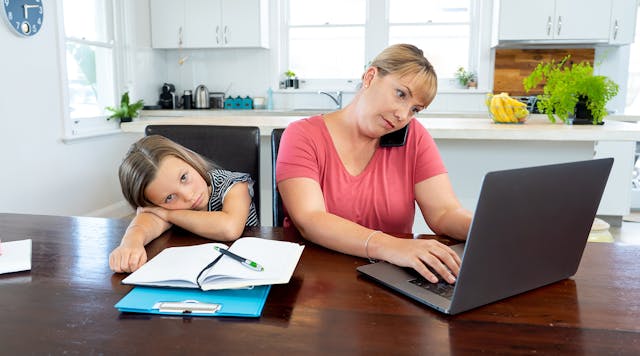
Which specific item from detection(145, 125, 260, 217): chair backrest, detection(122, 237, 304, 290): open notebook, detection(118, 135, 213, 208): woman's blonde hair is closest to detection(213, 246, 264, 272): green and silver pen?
detection(122, 237, 304, 290): open notebook

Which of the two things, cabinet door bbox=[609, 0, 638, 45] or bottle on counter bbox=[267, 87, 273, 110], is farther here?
bottle on counter bbox=[267, 87, 273, 110]

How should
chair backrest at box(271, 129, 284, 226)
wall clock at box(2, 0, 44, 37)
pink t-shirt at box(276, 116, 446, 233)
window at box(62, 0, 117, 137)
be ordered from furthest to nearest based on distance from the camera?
window at box(62, 0, 117, 137)
wall clock at box(2, 0, 44, 37)
chair backrest at box(271, 129, 284, 226)
pink t-shirt at box(276, 116, 446, 233)

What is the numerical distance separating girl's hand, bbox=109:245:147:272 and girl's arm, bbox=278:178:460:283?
0.38 metres

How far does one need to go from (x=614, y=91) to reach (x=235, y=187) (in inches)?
81.3

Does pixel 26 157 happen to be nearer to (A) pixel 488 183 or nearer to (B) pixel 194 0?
(B) pixel 194 0

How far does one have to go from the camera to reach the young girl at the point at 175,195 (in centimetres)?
121

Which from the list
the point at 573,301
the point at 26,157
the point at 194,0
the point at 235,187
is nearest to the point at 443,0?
the point at 194,0

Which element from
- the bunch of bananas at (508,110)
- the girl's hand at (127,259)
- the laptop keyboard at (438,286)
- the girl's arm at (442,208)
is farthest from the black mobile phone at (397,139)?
the bunch of bananas at (508,110)

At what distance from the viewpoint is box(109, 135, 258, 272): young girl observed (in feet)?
3.98

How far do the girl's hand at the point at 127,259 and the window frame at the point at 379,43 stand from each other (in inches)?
163

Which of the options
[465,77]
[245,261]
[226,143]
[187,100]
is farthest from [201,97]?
[245,261]

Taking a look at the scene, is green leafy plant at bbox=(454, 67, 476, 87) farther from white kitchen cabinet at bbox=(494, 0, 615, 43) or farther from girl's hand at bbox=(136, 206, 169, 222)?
girl's hand at bbox=(136, 206, 169, 222)

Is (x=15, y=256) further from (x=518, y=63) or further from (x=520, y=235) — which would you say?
(x=518, y=63)

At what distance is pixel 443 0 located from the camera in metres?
4.84
